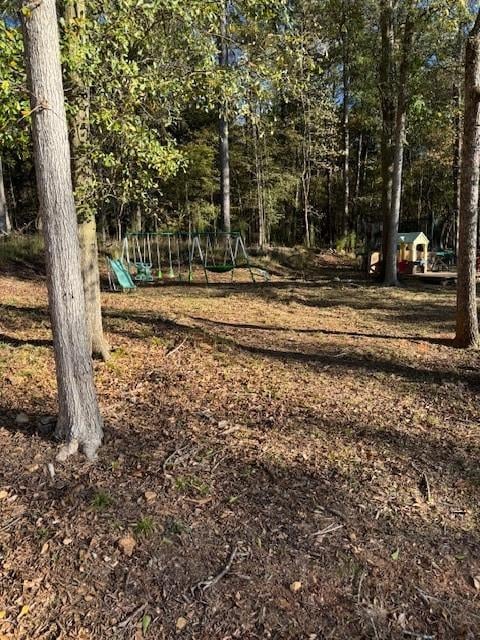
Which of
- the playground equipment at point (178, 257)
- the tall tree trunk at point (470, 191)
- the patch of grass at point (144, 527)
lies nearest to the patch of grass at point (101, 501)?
the patch of grass at point (144, 527)

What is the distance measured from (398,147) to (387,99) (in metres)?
1.54

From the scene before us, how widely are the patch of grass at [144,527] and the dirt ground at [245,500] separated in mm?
10

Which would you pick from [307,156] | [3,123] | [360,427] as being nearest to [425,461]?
[360,427]

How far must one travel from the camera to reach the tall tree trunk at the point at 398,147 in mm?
10734

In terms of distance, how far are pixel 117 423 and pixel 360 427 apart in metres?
1.87

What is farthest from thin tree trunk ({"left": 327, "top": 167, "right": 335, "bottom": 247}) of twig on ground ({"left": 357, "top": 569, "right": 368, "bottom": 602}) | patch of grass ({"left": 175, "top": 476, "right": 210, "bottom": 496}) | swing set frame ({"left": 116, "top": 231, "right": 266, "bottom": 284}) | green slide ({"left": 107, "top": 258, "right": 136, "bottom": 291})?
twig on ground ({"left": 357, "top": 569, "right": 368, "bottom": 602})

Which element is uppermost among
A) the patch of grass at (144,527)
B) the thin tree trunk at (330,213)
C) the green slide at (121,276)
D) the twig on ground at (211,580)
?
the thin tree trunk at (330,213)

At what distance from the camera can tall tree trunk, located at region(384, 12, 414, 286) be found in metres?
10.7

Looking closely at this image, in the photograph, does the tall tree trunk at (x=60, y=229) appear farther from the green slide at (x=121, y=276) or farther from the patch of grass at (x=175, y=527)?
the green slide at (x=121, y=276)

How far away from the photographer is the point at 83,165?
4645 mm

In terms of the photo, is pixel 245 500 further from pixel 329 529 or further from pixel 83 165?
pixel 83 165

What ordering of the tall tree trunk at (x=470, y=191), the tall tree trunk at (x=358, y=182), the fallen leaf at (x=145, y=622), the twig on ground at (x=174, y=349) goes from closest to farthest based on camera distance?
the fallen leaf at (x=145, y=622) < the twig on ground at (x=174, y=349) < the tall tree trunk at (x=470, y=191) < the tall tree trunk at (x=358, y=182)

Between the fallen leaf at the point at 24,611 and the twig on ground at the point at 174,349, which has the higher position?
the twig on ground at the point at 174,349

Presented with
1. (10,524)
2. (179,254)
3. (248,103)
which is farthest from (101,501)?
(179,254)
